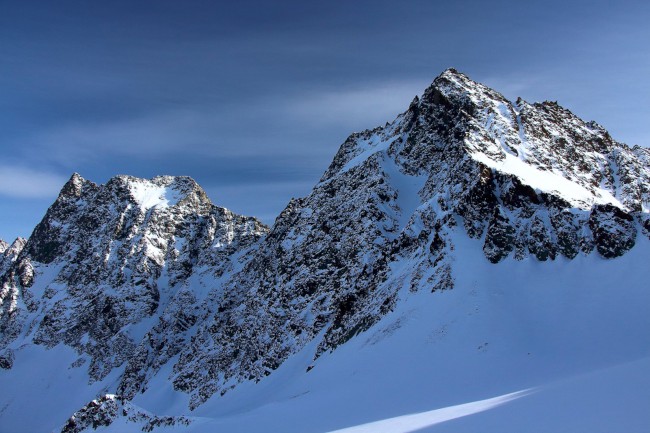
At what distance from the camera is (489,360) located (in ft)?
121

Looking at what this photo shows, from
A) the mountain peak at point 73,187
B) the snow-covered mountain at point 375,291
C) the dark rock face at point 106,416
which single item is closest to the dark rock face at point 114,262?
the mountain peak at point 73,187

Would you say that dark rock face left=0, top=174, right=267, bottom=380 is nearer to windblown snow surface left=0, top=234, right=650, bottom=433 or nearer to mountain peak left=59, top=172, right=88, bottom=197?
mountain peak left=59, top=172, right=88, bottom=197

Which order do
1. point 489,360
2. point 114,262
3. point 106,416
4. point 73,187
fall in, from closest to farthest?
1. point 489,360
2. point 106,416
3. point 114,262
4. point 73,187

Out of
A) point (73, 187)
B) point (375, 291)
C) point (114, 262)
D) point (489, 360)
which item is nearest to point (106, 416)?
point (375, 291)

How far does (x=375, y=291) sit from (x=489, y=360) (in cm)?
2469

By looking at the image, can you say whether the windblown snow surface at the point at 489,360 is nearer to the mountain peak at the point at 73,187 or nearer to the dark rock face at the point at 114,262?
the dark rock face at the point at 114,262

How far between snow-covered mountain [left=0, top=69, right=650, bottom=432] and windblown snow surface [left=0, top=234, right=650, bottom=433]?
0.74ft

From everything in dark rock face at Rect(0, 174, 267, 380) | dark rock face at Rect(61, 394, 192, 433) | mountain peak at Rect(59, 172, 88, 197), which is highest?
mountain peak at Rect(59, 172, 88, 197)

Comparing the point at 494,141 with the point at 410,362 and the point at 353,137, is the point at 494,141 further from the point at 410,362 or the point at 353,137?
the point at 353,137

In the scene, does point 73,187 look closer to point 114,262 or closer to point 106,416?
point 114,262

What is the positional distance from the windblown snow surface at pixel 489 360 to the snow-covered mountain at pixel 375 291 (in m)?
0.23

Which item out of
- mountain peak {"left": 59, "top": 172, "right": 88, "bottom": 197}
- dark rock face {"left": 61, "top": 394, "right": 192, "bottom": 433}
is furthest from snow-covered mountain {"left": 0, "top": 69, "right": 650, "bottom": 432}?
mountain peak {"left": 59, "top": 172, "right": 88, "bottom": 197}

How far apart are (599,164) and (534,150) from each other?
9.86 m

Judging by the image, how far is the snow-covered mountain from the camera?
37.2 meters
